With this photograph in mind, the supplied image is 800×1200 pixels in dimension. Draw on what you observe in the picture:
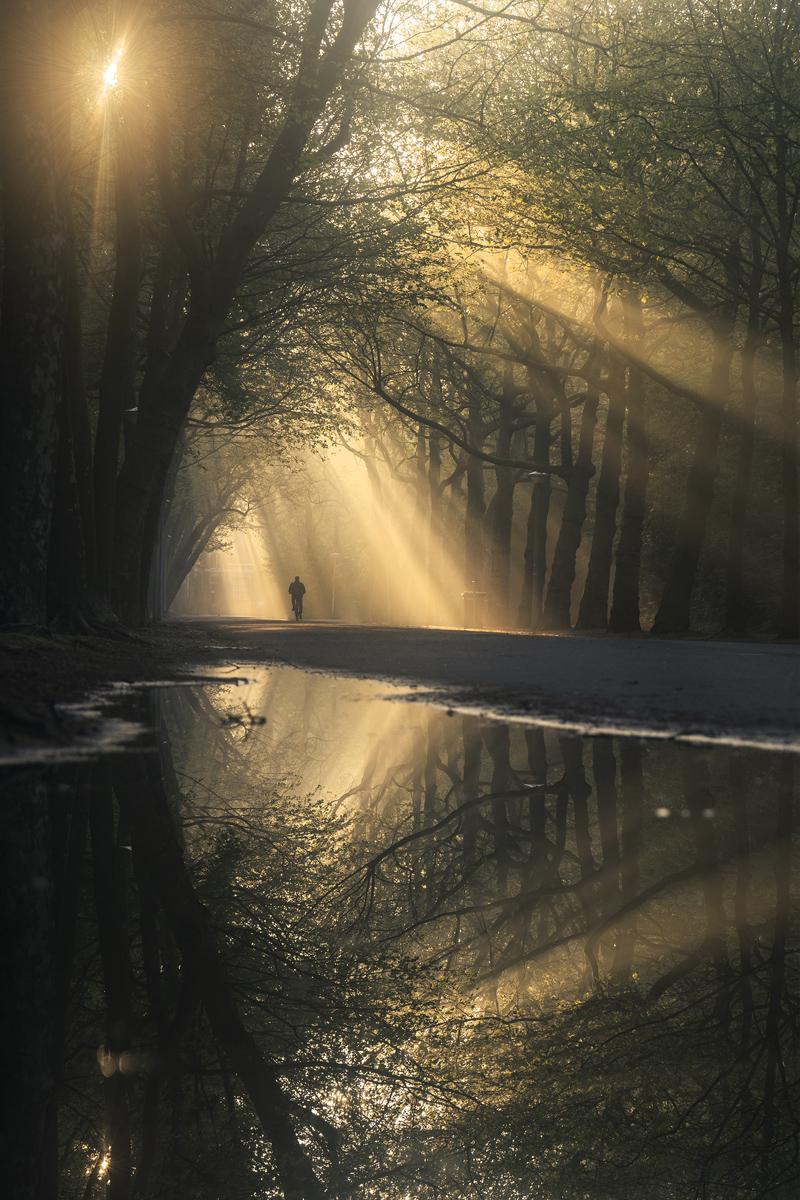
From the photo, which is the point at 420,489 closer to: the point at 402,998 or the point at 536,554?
the point at 536,554

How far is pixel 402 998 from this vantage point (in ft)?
7.77

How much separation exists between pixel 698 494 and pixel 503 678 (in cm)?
1543

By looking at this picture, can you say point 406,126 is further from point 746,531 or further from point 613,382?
point 746,531

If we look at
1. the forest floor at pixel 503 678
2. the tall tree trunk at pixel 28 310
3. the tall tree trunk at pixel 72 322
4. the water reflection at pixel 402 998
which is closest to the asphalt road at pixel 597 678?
the forest floor at pixel 503 678

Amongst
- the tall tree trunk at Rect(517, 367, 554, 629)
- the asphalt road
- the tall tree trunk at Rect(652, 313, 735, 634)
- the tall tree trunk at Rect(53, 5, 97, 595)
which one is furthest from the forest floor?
the tall tree trunk at Rect(517, 367, 554, 629)

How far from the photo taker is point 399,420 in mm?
40594

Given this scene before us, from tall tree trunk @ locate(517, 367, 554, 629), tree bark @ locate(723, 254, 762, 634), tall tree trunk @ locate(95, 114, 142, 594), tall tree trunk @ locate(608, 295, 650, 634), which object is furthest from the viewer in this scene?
tall tree trunk @ locate(517, 367, 554, 629)

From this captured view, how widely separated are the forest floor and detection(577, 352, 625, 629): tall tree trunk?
10629mm

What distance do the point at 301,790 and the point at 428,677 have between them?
674 centimetres

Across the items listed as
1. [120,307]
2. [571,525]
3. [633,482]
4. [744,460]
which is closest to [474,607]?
[571,525]

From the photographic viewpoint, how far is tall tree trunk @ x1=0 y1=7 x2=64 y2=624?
10445 millimetres

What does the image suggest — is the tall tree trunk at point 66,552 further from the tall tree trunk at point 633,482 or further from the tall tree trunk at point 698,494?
the tall tree trunk at point 633,482

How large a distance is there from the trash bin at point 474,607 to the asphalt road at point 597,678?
54.2 ft

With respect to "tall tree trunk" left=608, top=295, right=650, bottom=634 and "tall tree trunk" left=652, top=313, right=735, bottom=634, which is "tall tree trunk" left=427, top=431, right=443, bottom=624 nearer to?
"tall tree trunk" left=608, top=295, right=650, bottom=634
